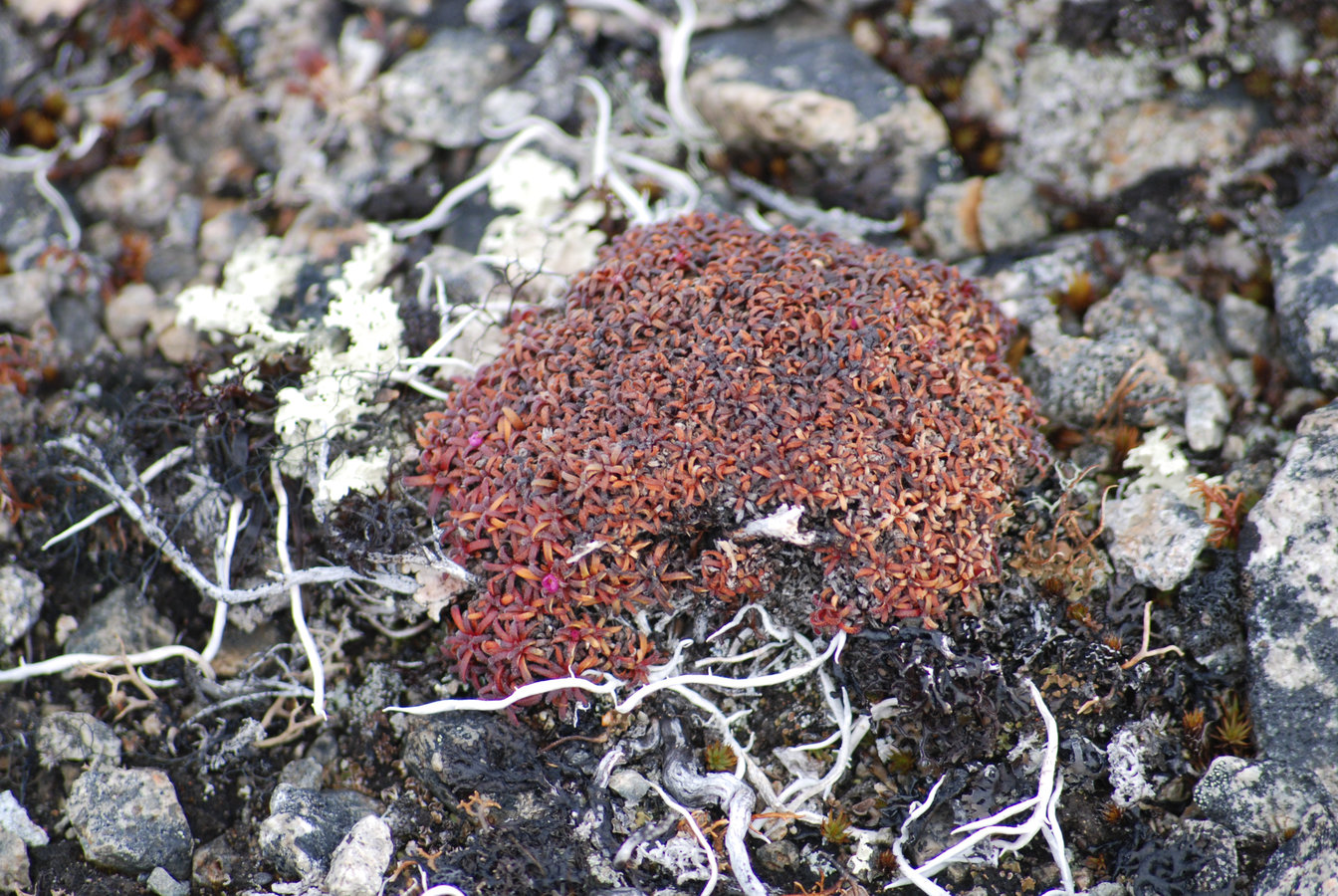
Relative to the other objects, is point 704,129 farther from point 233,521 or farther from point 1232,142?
point 233,521

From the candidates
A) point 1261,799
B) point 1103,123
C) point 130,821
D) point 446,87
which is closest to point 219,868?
point 130,821

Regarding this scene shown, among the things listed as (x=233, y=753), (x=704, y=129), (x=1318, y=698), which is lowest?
(x=233, y=753)

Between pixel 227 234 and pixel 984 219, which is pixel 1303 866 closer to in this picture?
pixel 984 219

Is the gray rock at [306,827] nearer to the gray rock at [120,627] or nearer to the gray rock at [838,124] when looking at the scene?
the gray rock at [120,627]

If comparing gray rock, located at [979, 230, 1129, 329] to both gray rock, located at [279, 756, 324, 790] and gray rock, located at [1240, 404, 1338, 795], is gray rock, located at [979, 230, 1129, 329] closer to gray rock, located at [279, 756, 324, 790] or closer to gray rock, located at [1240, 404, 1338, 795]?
gray rock, located at [1240, 404, 1338, 795]

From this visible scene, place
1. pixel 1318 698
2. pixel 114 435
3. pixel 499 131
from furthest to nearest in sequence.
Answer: pixel 499 131
pixel 114 435
pixel 1318 698

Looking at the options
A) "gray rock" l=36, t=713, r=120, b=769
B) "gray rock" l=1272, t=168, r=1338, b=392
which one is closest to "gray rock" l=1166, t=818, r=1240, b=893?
"gray rock" l=1272, t=168, r=1338, b=392

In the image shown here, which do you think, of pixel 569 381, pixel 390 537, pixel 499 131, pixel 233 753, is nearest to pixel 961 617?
pixel 569 381
